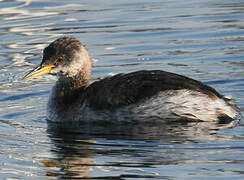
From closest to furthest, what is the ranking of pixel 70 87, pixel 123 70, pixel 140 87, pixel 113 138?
pixel 113 138, pixel 140 87, pixel 70 87, pixel 123 70

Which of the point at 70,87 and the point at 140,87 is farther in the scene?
the point at 70,87

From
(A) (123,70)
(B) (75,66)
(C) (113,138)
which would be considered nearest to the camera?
(C) (113,138)

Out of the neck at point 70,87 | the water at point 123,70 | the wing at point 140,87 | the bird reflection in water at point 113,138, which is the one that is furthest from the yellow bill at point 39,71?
the wing at point 140,87

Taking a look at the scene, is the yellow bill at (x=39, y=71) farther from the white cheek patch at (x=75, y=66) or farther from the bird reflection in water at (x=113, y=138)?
the bird reflection in water at (x=113, y=138)

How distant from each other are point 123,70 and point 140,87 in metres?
3.18

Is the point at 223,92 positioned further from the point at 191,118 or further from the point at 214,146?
the point at 214,146

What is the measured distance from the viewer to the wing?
1175cm

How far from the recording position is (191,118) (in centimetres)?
1182

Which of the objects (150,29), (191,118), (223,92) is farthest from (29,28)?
(191,118)

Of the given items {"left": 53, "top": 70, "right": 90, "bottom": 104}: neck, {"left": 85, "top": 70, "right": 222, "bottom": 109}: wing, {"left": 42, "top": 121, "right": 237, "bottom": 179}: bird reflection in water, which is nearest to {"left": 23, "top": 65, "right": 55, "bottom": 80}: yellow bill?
{"left": 53, "top": 70, "right": 90, "bottom": 104}: neck

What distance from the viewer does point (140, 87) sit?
1178 cm

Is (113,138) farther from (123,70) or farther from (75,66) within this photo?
(123,70)

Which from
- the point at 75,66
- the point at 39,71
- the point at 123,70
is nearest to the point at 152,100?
the point at 75,66

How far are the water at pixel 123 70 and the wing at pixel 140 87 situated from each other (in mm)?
370
